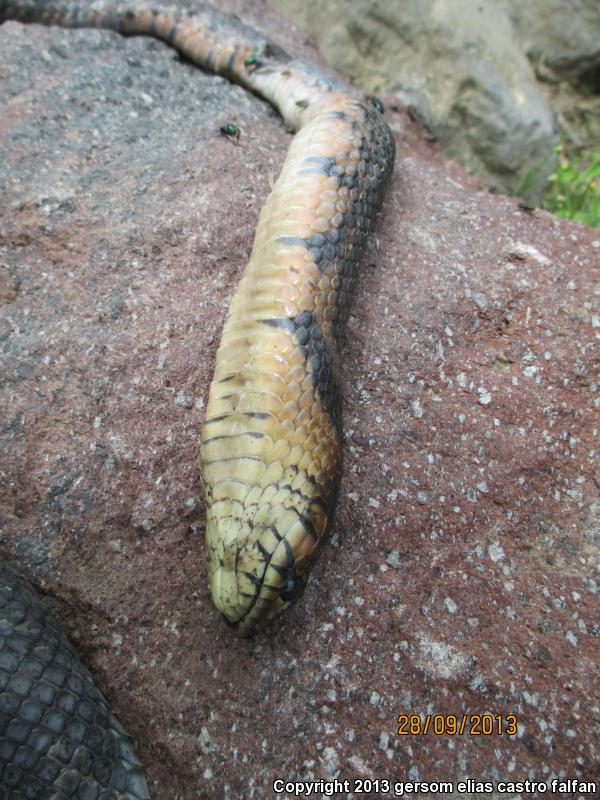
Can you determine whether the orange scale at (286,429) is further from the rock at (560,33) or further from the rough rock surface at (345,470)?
the rock at (560,33)

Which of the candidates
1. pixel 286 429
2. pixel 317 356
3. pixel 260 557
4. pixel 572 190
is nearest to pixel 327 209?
pixel 317 356

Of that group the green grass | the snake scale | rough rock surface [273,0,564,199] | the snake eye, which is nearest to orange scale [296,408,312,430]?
the snake scale

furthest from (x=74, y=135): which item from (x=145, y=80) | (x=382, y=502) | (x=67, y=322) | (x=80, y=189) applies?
(x=382, y=502)

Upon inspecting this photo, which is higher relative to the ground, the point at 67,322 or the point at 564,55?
the point at 564,55

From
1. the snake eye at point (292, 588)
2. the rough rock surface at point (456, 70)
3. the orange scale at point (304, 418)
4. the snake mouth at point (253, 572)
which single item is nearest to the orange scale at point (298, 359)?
A: the orange scale at point (304, 418)

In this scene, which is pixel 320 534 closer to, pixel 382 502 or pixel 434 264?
pixel 382 502

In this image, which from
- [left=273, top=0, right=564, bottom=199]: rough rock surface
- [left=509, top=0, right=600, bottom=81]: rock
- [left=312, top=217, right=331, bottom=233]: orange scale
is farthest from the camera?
[left=509, top=0, right=600, bottom=81]: rock

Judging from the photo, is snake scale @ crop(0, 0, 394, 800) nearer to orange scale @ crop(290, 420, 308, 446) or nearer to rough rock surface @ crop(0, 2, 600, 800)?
orange scale @ crop(290, 420, 308, 446)

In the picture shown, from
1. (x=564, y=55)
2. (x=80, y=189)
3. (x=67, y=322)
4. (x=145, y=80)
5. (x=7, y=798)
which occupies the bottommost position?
(x=7, y=798)
